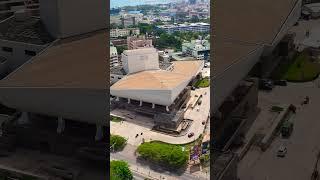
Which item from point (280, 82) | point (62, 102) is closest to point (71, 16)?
point (62, 102)

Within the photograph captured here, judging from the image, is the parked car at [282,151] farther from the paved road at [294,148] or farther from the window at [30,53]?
the window at [30,53]

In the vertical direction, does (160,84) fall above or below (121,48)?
below

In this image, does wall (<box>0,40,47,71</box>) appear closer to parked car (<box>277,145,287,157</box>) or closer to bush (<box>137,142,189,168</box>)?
bush (<box>137,142,189,168</box>)

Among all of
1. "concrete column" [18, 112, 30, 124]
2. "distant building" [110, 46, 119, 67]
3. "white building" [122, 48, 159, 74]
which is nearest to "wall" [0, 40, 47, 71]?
"concrete column" [18, 112, 30, 124]

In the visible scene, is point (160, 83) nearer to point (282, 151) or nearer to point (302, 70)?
point (282, 151)

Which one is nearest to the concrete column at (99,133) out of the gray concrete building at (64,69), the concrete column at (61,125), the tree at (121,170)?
the gray concrete building at (64,69)

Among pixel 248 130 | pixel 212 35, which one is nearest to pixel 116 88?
pixel 212 35
